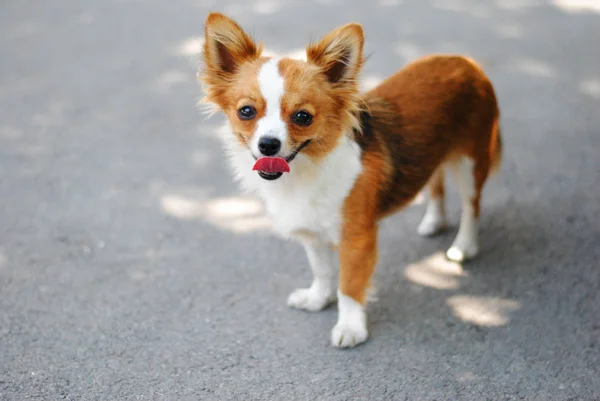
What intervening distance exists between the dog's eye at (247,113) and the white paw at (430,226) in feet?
4.74

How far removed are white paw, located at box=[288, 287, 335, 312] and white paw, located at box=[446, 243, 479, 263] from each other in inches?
26.6

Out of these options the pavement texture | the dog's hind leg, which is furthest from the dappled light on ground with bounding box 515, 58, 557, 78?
the dog's hind leg

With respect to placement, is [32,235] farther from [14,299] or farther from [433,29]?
[433,29]

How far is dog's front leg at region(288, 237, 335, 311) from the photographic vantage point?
3039 millimetres

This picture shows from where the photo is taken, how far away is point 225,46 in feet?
8.54

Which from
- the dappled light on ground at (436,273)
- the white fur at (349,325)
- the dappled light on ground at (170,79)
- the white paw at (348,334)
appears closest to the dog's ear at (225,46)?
the white fur at (349,325)

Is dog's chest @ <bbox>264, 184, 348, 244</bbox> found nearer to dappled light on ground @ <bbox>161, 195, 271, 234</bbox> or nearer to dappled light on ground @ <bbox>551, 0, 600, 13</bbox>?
Result: dappled light on ground @ <bbox>161, 195, 271, 234</bbox>

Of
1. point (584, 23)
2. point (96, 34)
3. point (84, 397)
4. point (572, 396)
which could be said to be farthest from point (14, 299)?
point (584, 23)

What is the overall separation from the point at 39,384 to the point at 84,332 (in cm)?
34

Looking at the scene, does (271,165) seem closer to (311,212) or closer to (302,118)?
(302,118)

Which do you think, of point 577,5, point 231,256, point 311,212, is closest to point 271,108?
point 311,212

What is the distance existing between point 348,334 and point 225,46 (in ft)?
4.29

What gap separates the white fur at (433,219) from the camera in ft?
11.7

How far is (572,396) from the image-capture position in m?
2.58
